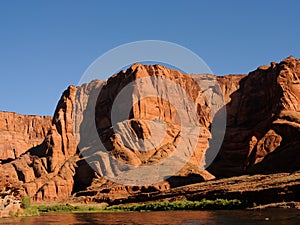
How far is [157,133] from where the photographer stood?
13438 cm

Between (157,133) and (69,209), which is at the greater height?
(157,133)

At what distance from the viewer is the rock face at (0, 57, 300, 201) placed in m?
110

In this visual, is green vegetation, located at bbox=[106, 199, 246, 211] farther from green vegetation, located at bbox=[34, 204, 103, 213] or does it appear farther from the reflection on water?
the reflection on water

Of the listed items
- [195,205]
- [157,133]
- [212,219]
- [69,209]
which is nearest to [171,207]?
[195,205]

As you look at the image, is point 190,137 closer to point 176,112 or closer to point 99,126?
point 176,112

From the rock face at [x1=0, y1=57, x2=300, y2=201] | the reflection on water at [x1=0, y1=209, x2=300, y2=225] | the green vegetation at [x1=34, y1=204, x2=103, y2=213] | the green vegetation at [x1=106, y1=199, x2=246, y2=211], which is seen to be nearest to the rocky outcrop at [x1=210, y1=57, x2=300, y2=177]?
the rock face at [x1=0, y1=57, x2=300, y2=201]

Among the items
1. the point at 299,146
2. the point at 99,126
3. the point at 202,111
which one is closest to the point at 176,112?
the point at 202,111

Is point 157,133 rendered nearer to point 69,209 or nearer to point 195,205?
point 69,209

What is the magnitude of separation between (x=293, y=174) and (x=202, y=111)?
3191 inches

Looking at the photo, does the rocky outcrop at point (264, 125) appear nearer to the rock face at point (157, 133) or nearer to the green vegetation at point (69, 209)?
the rock face at point (157, 133)

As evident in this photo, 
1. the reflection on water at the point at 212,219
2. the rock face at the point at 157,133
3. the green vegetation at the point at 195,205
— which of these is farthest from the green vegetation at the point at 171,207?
the reflection on water at the point at 212,219

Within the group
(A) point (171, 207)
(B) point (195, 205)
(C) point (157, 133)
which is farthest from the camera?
(C) point (157, 133)

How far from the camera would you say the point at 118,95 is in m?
154

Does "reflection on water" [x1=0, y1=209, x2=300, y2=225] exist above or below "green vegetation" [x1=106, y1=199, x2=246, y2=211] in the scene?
below
